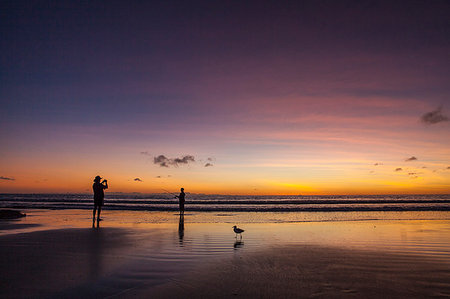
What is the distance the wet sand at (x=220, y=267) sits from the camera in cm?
647

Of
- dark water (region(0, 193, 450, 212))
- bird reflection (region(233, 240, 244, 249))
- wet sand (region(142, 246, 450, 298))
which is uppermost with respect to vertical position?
wet sand (region(142, 246, 450, 298))

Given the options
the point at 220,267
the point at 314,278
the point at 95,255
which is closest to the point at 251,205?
the point at 95,255

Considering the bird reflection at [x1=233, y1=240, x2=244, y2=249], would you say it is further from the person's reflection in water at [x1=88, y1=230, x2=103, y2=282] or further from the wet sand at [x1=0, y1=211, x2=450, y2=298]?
the person's reflection in water at [x1=88, y1=230, x2=103, y2=282]

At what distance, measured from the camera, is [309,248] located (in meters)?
11.7

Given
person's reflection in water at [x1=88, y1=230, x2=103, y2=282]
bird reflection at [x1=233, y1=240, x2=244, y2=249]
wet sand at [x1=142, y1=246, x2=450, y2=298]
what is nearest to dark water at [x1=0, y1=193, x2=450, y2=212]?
bird reflection at [x1=233, y1=240, x2=244, y2=249]

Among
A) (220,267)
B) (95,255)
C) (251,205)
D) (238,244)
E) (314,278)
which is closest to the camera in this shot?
(314,278)

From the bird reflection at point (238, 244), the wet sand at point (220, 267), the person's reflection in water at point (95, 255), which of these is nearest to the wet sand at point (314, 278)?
the wet sand at point (220, 267)

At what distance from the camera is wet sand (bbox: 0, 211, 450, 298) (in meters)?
6.47

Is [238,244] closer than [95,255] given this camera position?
No

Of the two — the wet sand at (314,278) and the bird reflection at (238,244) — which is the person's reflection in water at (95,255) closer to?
the wet sand at (314,278)

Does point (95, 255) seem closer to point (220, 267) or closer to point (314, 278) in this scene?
point (220, 267)

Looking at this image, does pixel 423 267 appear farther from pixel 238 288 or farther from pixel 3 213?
pixel 3 213

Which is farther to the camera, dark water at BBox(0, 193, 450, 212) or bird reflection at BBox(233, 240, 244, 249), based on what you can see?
dark water at BBox(0, 193, 450, 212)

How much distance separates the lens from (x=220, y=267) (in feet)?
28.0
